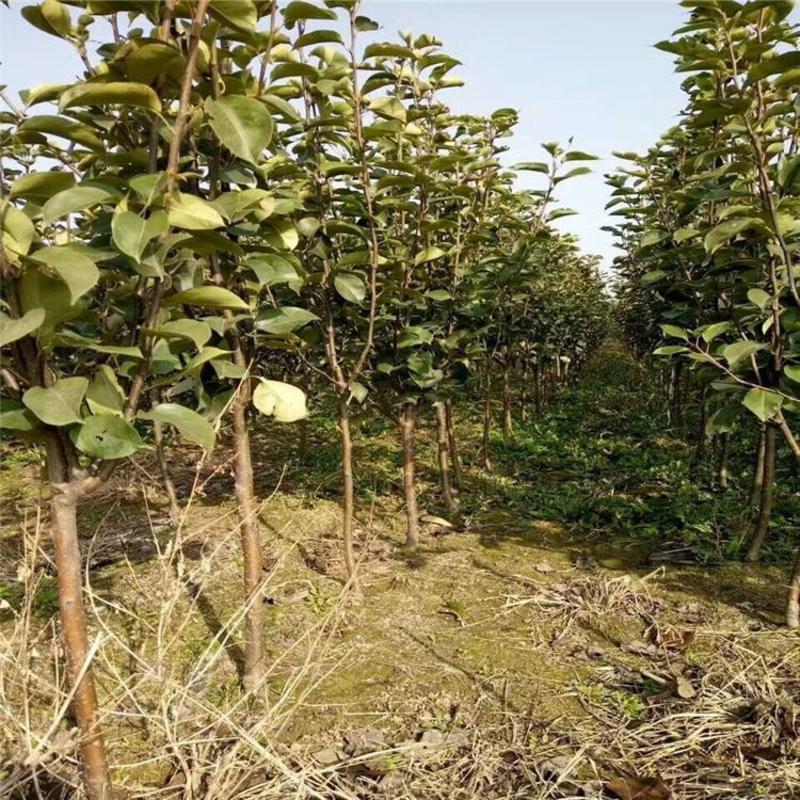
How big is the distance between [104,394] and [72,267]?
334mm

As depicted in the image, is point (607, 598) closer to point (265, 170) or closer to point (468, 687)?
point (468, 687)

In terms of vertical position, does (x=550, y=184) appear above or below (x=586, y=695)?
above

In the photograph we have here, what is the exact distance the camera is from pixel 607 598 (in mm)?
3633

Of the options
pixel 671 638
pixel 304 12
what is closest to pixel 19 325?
pixel 304 12

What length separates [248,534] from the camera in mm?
2707

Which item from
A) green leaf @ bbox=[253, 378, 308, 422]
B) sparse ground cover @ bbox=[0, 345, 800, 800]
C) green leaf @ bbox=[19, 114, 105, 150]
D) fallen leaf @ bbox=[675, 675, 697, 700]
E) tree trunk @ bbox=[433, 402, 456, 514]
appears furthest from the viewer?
tree trunk @ bbox=[433, 402, 456, 514]

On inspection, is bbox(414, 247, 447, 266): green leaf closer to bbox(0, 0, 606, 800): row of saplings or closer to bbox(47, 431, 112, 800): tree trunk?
bbox(0, 0, 606, 800): row of saplings

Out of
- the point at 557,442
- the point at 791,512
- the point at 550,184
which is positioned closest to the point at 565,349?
the point at 557,442

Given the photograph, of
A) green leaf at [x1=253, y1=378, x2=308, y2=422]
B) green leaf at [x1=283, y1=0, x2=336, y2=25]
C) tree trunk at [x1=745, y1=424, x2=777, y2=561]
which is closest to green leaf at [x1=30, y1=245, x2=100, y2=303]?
green leaf at [x1=253, y1=378, x2=308, y2=422]

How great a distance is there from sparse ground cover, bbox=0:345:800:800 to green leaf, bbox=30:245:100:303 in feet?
2.81

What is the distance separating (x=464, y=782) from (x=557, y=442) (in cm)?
555

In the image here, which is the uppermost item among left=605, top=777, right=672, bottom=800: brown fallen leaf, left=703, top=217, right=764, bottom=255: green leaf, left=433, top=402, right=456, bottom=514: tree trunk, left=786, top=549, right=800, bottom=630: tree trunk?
left=703, top=217, right=764, bottom=255: green leaf

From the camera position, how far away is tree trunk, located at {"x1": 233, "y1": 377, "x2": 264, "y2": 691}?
261 centimetres

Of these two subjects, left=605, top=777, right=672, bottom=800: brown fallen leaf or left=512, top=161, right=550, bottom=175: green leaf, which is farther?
left=512, top=161, right=550, bottom=175: green leaf
